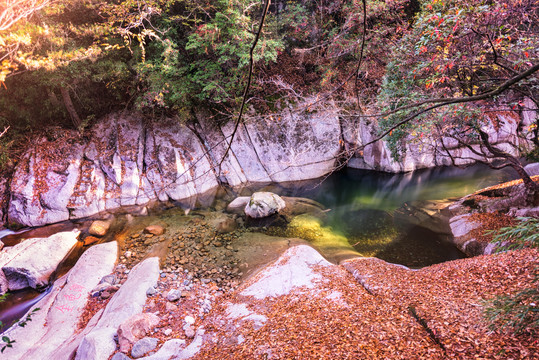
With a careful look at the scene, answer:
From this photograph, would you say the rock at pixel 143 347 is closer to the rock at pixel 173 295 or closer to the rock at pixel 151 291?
the rock at pixel 173 295

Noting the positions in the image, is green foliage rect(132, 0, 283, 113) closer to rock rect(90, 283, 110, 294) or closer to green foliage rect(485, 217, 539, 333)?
rock rect(90, 283, 110, 294)

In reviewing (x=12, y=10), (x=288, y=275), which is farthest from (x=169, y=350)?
(x=12, y=10)

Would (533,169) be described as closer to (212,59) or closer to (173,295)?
(173,295)

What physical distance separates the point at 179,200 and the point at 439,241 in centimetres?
1123

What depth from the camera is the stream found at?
734cm

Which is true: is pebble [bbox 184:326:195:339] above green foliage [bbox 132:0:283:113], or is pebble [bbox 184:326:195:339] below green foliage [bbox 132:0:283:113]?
below

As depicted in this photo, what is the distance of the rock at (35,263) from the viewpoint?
22.7 ft

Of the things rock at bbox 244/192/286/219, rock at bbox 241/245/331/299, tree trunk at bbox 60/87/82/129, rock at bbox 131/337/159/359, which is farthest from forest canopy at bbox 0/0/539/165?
rock at bbox 131/337/159/359

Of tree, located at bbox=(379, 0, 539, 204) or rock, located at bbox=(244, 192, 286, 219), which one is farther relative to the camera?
rock, located at bbox=(244, 192, 286, 219)

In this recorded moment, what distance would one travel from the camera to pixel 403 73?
834 cm

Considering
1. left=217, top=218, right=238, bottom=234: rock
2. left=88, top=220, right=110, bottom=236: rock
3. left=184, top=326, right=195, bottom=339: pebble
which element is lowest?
left=184, top=326, right=195, bottom=339: pebble

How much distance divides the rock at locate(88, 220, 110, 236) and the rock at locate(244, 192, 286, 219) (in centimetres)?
559

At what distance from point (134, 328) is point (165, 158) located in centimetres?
973

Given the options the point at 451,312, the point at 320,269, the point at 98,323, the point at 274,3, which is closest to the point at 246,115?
the point at 274,3
